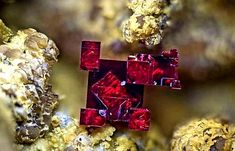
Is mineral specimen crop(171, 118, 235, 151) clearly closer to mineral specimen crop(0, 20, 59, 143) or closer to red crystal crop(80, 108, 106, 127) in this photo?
red crystal crop(80, 108, 106, 127)

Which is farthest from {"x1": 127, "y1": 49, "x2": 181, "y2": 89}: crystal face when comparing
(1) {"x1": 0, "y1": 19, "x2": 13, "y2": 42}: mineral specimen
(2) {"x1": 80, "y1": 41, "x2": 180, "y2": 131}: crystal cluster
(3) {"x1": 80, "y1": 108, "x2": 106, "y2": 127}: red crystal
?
(1) {"x1": 0, "y1": 19, "x2": 13, "y2": 42}: mineral specimen

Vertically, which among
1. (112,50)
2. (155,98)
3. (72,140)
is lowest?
(72,140)

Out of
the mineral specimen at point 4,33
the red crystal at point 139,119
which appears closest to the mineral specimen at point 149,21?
the red crystal at point 139,119

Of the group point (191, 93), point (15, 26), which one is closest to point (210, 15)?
point (191, 93)

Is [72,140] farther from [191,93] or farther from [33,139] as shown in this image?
[191,93]

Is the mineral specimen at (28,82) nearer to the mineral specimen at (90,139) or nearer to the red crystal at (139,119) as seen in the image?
the mineral specimen at (90,139)
